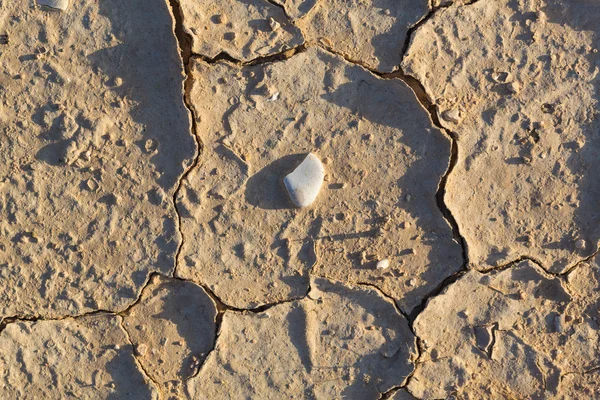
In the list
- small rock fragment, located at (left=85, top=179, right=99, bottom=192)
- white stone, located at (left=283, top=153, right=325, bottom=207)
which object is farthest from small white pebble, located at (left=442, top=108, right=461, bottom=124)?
small rock fragment, located at (left=85, top=179, right=99, bottom=192)

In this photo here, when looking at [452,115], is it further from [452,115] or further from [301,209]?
[301,209]

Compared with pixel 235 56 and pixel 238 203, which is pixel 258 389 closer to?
pixel 238 203

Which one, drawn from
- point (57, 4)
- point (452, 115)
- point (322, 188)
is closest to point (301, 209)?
point (322, 188)

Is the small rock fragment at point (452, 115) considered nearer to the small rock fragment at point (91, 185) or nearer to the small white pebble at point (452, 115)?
the small white pebble at point (452, 115)

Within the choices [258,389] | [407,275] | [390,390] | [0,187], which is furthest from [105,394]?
[407,275]

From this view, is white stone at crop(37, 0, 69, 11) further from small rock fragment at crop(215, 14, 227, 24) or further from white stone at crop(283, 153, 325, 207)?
white stone at crop(283, 153, 325, 207)

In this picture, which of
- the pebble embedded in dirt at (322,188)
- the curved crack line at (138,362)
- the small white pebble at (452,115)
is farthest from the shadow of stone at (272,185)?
the curved crack line at (138,362)
